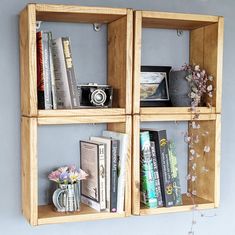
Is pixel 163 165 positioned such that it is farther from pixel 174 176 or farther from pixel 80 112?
pixel 80 112

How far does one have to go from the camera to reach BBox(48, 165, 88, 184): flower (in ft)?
5.49

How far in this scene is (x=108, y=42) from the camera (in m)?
1.84

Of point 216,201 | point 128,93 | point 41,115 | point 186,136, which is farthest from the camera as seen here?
point 186,136

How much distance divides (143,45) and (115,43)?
18 cm

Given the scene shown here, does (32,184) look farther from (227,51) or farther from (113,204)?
(227,51)

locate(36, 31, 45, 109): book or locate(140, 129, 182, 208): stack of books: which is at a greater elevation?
locate(36, 31, 45, 109): book

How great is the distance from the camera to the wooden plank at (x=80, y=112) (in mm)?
1553

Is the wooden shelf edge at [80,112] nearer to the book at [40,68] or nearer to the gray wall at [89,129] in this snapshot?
the book at [40,68]

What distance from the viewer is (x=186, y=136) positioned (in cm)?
198

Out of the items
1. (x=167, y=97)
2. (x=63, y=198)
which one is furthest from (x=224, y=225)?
(x=63, y=198)

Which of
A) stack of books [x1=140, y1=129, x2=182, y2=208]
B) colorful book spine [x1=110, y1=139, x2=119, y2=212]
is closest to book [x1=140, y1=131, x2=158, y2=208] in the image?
stack of books [x1=140, y1=129, x2=182, y2=208]

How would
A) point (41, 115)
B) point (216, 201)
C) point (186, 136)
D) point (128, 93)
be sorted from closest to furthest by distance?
point (41, 115) → point (128, 93) → point (216, 201) → point (186, 136)

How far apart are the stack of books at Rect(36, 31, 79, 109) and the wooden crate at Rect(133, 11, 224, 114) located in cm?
24

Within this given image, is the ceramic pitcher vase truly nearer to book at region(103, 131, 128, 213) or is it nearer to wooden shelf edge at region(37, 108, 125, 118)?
book at region(103, 131, 128, 213)
